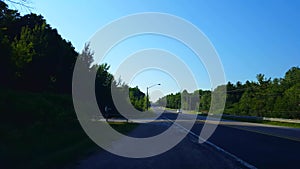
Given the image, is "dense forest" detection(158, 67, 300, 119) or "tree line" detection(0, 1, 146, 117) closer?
"tree line" detection(0, 1, 146, 117)

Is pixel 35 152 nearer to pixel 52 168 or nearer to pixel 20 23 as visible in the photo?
pixel 52 168

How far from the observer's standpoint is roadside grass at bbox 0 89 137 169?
924 cm

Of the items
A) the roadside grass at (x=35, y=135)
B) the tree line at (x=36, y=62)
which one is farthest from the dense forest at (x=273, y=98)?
the roadside grass at (x=35, y=135)

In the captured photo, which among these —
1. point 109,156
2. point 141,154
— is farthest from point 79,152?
point 141,154

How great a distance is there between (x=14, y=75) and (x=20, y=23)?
18.2 metres

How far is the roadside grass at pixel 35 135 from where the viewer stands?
9242mm

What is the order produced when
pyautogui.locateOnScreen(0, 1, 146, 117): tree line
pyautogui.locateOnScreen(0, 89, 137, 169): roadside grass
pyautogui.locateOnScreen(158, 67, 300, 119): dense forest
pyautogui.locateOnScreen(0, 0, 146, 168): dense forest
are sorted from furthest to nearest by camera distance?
pyautogui.locateOnScreen(158, 67, 300, 119): dense forest → pyautogui.locateOnScreen(0, 1, 146, 117): tree line → pyautogui.locateOnScreen(0, 0, 146, 168): dense forest → pyautogui.locateOnScreen(0, 89, 137, 169): roadside grass

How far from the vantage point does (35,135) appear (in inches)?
560

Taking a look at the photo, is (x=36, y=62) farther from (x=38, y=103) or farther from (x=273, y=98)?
(x=273, y=98)

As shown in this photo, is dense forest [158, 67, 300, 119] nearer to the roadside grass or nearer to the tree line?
the tree line

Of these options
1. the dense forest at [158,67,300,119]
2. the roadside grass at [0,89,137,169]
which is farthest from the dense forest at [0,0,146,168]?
the dense forest at [158,67,300,119]

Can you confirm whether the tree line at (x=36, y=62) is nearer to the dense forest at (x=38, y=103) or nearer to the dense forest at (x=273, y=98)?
the dense forest at (x=38, y=103)

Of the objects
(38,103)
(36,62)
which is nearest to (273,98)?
(36,62)

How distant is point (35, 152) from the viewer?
10.6m
